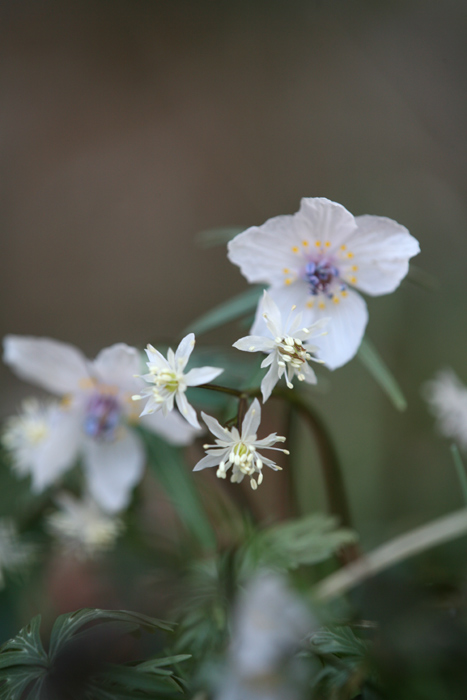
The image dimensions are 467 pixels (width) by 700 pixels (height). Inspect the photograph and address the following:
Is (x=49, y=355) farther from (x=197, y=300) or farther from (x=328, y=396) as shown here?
(x=197, y=300)

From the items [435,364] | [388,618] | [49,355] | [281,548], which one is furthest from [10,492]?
[435,364]

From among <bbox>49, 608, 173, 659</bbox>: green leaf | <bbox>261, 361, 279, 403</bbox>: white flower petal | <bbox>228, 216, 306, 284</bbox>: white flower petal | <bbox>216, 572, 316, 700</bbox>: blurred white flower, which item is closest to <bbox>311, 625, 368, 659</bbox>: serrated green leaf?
<bbox>216, 572, 316, 700</bbox>: blurred white flower

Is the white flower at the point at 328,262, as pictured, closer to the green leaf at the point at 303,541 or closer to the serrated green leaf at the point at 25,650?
the green leaf at the point at 303,541

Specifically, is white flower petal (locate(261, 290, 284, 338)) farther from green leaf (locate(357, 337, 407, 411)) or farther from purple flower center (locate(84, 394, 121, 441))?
purple flower center (locate(84, 394, 121, 441))

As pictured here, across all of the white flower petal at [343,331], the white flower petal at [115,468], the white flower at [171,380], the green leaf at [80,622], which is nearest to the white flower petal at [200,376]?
the white flower at [171,380]

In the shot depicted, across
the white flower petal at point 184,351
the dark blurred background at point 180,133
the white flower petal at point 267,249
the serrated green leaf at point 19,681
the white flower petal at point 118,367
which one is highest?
the dark blurred background at point 180,133

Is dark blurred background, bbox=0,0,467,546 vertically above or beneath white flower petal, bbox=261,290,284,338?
above

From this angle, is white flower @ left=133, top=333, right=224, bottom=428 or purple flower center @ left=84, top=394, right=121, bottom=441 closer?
white flower @ left=133, top=333, right=224, bottom=428

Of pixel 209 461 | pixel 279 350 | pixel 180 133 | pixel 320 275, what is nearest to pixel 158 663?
pixel 209 461
